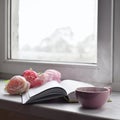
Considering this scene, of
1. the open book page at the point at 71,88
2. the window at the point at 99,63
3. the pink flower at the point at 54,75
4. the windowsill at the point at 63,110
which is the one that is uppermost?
the window at the point at 99,63

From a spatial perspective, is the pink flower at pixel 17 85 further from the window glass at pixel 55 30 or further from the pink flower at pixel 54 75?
the window glass at pixel 55 30

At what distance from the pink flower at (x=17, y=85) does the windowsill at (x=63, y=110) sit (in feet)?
0.14

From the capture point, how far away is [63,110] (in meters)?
0.79

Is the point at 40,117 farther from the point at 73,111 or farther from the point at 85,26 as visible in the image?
the point at 85,26

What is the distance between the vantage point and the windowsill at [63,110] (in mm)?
740

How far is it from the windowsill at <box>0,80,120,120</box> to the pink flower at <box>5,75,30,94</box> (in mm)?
42

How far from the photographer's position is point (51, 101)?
0.90 metres

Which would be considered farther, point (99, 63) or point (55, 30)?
point (55, 30)

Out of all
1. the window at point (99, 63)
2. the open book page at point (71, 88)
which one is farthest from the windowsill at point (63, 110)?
the window at point (99, 63)

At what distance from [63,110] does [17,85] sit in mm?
250

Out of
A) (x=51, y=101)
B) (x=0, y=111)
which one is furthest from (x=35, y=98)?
(x=0, y=111)

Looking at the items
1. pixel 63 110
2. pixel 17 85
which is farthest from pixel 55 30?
pixel 63 110

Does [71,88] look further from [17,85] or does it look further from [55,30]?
[55,30]

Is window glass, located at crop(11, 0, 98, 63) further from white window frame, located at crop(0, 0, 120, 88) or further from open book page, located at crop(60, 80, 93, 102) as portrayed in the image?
open book page, located at crop(60, 80, 93, 102)
